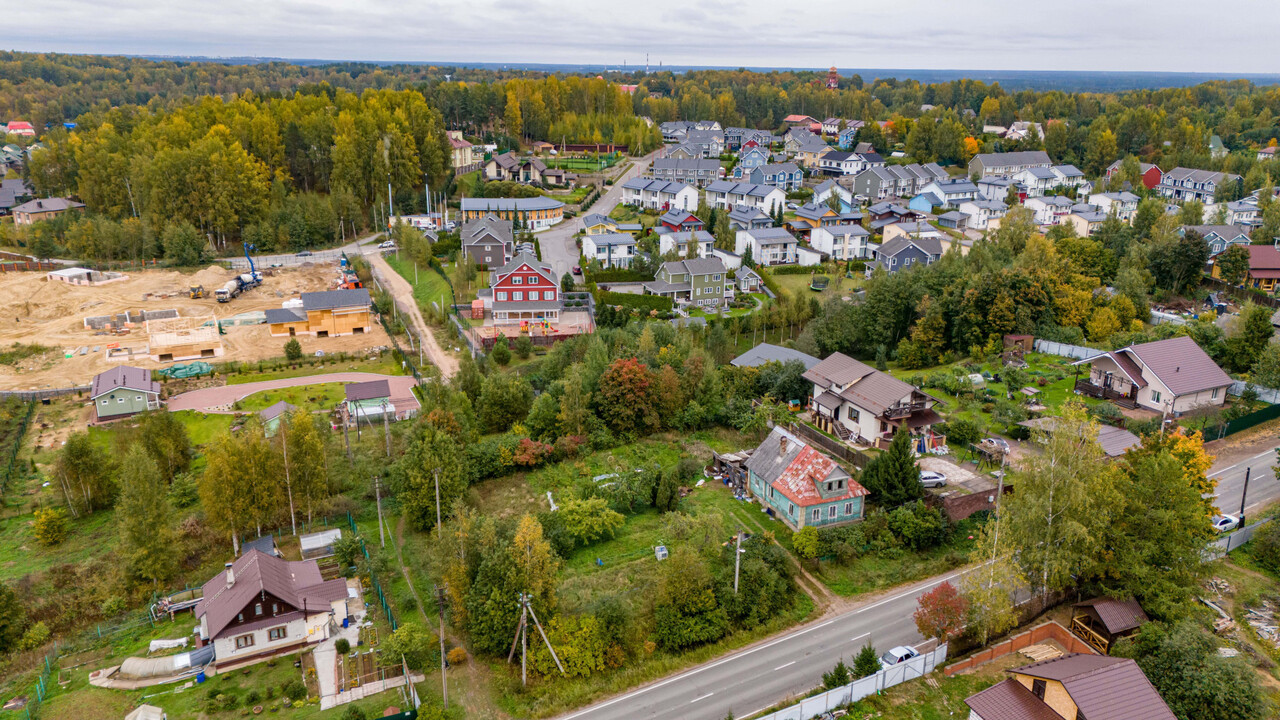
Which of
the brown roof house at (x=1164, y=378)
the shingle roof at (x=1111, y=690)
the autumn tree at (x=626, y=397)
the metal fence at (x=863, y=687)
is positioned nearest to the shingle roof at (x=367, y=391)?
the autumn tree at (x=626, y=397)

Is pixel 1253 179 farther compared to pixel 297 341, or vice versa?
pixel 1253 179

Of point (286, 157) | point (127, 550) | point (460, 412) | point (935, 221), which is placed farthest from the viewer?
point (286, 157)

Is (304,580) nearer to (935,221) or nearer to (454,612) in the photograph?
(454,612)

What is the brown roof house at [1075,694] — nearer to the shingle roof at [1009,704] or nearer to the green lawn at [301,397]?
the shingle roof at [1009,704]

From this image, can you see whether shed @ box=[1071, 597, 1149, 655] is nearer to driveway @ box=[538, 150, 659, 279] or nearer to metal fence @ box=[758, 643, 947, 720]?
metal fence @ box=[758, 643, 947, 720]

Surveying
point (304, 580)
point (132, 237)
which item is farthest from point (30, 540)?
point (132, 237)

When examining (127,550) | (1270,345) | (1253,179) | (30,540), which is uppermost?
(1253,179)

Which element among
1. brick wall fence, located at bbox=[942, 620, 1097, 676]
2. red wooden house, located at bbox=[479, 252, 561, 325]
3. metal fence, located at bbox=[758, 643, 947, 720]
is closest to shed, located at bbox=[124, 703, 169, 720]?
metal fence, located at bbox=[758, 643, 947, 720]
